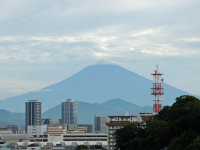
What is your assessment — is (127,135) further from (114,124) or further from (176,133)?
(114,124)

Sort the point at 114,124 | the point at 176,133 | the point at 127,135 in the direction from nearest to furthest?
the point at 176,133, the point at 127,135, the point at 114,124

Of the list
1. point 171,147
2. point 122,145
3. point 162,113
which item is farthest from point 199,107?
point 162,113

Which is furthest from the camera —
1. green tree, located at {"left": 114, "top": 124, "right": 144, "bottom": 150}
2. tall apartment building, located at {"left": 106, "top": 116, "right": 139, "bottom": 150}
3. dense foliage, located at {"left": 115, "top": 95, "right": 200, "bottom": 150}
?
tall apartment building, located at {"left": 106, "top": 116, "right": 139, "bottom": 150}

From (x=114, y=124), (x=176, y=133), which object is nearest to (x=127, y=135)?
(x=176, y=133)

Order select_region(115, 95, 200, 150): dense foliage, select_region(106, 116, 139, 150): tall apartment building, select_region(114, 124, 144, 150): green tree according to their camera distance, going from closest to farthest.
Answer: select_region(115, 95, 200, 150): dense foliage < select_region(114, 124, 144, 150): green tree < select_region(106, 116, 139, 150): tall apartment building

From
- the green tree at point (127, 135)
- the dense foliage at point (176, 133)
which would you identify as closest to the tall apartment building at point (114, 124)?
the green tree at point (127, 135)

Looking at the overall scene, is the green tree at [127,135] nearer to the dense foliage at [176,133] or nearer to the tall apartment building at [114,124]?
the dense foliage at [176,133]

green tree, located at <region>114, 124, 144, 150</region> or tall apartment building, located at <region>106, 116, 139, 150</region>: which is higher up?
tall apartment building, located at <region>106, 116, 139, 150</region>

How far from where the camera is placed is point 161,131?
86.5 m

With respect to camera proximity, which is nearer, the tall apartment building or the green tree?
the green tree

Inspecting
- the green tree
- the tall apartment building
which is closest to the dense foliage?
the green tree

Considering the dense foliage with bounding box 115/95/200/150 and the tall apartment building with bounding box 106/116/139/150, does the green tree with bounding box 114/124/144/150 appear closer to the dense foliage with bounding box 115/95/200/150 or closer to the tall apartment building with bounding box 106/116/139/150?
the dense foliage with bounding box 115/95/200/150

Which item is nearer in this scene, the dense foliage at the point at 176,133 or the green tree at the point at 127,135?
the dense foliage at the point at 176,133

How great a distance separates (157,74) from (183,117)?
75521 mm
